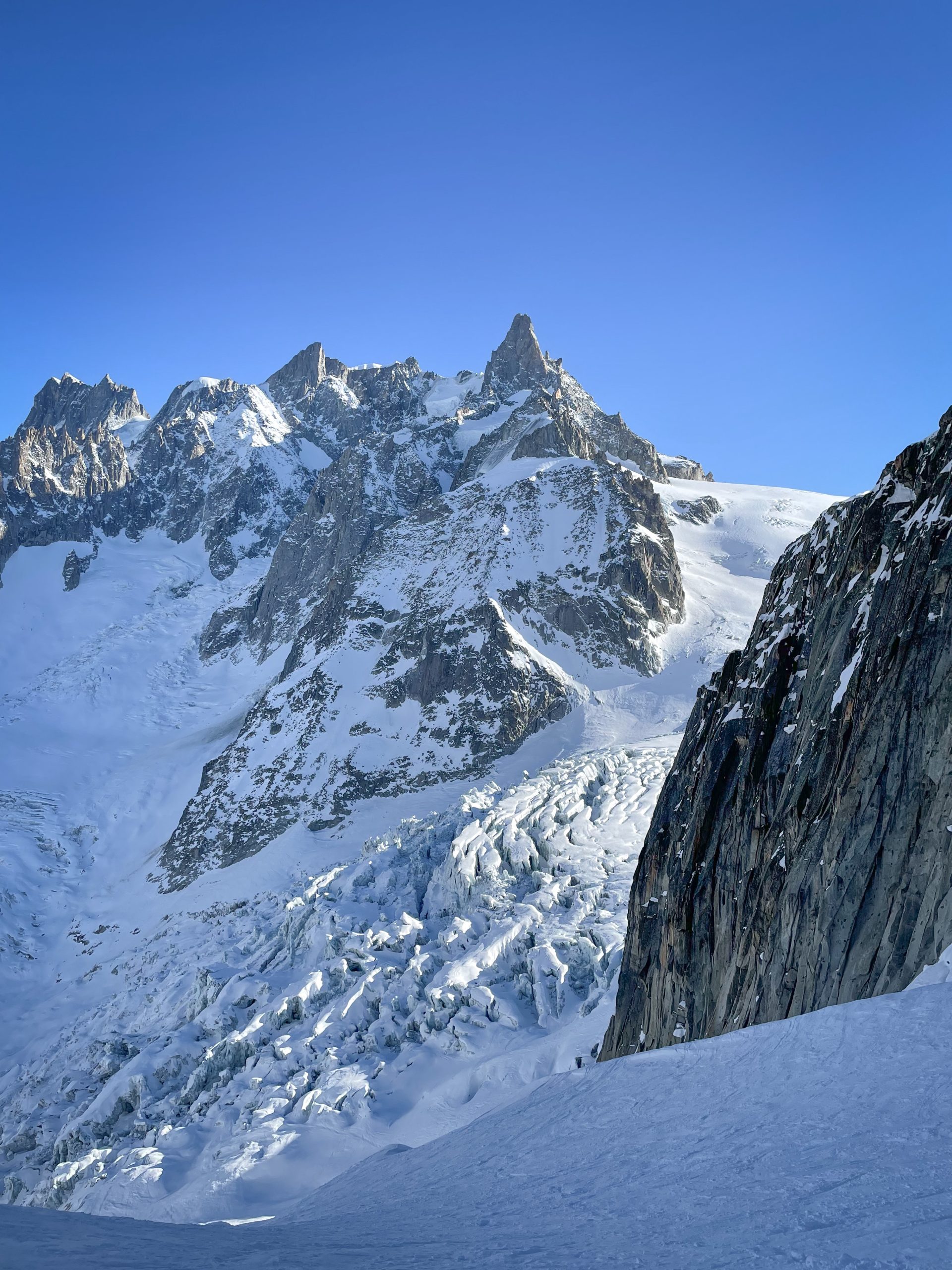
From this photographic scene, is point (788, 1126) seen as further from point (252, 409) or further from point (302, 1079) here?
point (252, 409)

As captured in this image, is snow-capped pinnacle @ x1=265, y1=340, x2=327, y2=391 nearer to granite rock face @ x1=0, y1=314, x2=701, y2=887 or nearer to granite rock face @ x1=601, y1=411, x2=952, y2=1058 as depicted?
granite rock face @ x1=0, y1=314, x2=701, y2=887

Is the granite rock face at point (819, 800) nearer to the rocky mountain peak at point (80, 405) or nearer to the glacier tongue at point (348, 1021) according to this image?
the glacier tongue at point (348, 1021)

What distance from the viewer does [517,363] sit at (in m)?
145

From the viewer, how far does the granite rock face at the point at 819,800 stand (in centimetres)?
1070

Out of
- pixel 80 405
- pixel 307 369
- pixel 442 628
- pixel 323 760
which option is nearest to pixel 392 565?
pixel 442 628

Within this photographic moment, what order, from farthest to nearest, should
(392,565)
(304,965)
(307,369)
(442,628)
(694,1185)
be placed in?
(307,369) < (392,565) < (442,628) < (304,965) < (694,1185)

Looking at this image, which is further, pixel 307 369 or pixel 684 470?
pixel 307 369

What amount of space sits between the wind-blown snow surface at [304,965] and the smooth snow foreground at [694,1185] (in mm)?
10599

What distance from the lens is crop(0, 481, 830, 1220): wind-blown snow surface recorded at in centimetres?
2178

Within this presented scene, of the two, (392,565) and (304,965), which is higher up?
(392,565)

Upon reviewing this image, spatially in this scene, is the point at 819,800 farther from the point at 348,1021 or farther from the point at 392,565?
the point at 392,565

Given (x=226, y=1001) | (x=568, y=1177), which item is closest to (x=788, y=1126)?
(x=568, y=1177)

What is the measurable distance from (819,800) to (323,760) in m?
52.9

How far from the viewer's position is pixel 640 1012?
1672cm
